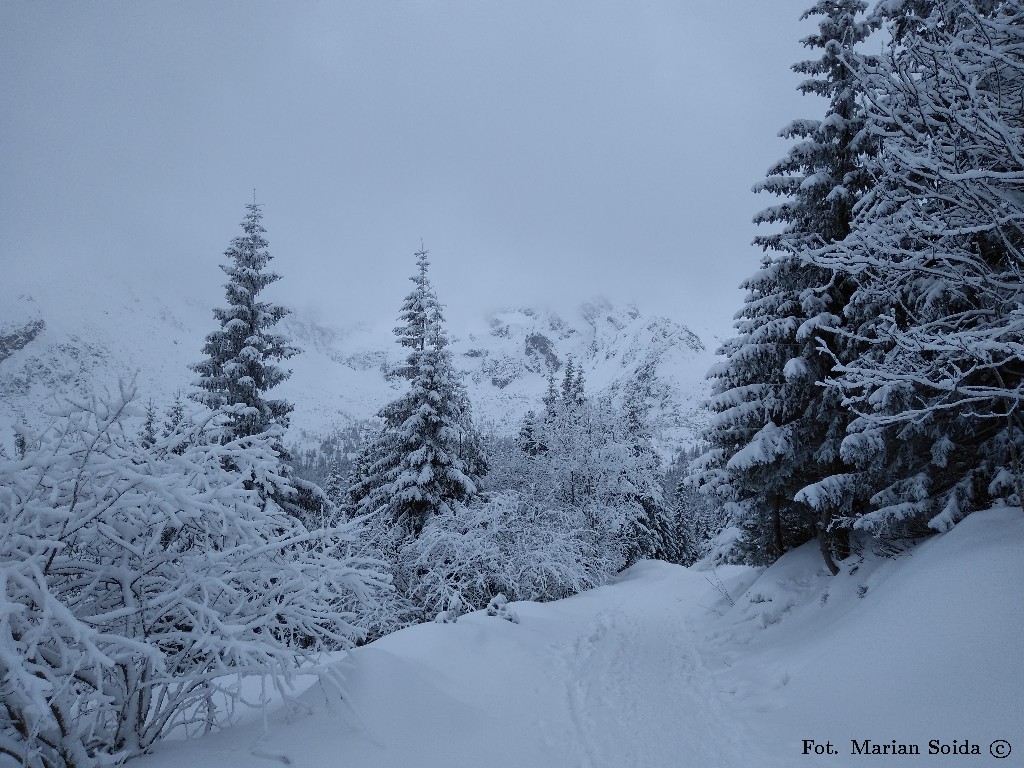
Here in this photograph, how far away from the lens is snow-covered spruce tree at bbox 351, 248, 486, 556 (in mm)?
17375

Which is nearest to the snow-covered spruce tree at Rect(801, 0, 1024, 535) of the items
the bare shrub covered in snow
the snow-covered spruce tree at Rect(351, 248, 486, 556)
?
the bare shrub covered in snow

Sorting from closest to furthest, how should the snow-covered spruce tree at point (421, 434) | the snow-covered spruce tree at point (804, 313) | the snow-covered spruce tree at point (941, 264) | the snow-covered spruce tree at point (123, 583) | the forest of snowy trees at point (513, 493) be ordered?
the snow-covered spruce tree at point (123, 583)
the forest of snowy trees at point (513, 493)
the snow-covered spruce tree at point (941, 264)
the snow-covered spruce tree at point (804, 313)
the snow-covered spruce tree at point (421, 434)

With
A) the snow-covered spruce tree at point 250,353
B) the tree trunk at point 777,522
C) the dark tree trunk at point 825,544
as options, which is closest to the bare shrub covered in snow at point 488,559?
the snow-covered spruce tree at point 250,353

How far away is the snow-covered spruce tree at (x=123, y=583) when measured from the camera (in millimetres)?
3049

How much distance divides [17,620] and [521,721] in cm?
513

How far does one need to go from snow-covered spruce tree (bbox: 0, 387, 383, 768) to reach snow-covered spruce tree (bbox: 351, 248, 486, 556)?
12.6 m

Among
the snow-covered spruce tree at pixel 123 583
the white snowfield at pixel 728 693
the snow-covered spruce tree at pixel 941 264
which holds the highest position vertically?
the snow-covered spruce tree at pixel 941 264

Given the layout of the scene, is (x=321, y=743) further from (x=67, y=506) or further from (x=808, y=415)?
(x=808, y=415)

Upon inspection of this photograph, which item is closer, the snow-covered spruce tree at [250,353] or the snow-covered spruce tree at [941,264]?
the snow-covered spruce tree at [941,264]

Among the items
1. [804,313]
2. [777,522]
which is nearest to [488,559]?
[777,522]

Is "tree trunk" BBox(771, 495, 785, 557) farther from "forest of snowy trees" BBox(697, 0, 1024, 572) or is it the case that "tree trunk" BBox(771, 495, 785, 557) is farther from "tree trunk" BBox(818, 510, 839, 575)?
"tree trunk" BBox(818, 510, 839, 575)

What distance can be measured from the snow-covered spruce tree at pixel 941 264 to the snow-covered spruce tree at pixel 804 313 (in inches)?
32.3

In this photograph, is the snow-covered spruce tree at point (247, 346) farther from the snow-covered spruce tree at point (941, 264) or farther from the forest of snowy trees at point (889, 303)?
the snow-covered spruce tree at point (941, 264)

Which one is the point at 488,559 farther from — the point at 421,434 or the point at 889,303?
the point at 889,303
